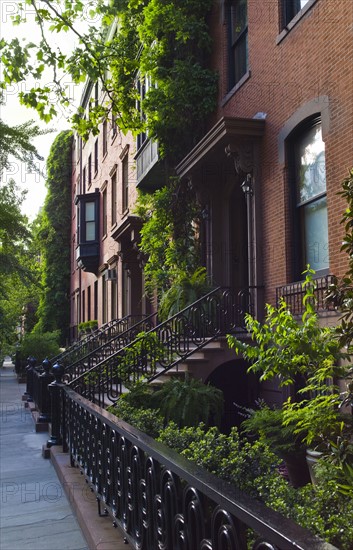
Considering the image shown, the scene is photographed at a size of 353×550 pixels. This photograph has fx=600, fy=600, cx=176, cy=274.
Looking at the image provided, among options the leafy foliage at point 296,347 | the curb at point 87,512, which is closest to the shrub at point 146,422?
the curb at point 87,512

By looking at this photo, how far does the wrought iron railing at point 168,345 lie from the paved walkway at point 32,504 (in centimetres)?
140

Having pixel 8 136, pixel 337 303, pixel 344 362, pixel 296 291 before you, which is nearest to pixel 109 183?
pixel 8 136

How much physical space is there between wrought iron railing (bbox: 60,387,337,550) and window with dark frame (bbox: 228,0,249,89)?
852cm

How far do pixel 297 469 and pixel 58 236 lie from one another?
35.3m

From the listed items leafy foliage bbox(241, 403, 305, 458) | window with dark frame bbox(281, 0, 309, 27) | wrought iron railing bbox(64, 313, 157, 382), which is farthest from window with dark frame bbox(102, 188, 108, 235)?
leafy foliage bbox(241, 403, 305, 458)

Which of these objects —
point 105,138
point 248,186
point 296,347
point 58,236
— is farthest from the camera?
point 58,236

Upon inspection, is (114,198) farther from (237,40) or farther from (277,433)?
(277,433)

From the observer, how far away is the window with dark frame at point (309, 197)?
8805mm

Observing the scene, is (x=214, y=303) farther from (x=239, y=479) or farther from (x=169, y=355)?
(x=239, y=479)

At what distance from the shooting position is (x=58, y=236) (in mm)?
40062

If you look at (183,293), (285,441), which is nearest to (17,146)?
(183,293)

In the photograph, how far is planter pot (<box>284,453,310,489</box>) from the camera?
20.5 feet

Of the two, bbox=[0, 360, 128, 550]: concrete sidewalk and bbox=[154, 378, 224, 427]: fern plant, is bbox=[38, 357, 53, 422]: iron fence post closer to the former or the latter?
bbox=[0, 360, 128, 550]: concrete sidewalk

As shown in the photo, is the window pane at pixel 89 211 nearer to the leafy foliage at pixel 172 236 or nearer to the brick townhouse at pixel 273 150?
the brick townhouse at pixel 273 150
